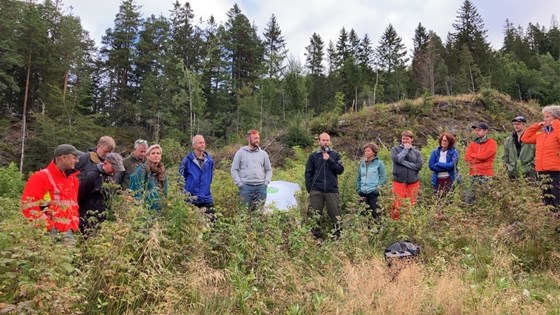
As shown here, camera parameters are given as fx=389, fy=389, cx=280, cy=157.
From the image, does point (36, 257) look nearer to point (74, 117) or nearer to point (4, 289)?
point (4, 289)

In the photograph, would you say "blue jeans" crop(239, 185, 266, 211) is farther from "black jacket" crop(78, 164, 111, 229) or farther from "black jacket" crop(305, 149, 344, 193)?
A: "black jacket" crop(78, 164, 111, 229)

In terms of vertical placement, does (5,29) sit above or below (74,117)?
above

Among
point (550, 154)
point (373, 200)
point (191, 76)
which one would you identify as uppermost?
point (191, 76)

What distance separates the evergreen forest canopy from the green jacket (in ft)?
57.4

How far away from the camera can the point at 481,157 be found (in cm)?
648

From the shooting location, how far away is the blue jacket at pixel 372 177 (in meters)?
6.28

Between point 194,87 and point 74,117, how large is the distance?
35.0ft

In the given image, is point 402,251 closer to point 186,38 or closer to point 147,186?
point 147,186

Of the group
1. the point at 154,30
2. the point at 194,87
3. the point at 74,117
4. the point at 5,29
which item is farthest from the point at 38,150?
the point at 154,30

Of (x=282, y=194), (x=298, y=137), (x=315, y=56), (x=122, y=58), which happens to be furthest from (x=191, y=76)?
(x=315, y=56)

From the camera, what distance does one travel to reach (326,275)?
3.87m

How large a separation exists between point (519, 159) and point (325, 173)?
3142 mm

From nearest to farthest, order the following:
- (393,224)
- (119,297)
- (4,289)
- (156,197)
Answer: (4,289), (119,297), (156,197), (393,224)

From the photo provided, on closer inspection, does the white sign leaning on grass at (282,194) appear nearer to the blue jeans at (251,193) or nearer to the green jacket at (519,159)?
the blue jeans at (251,193)
